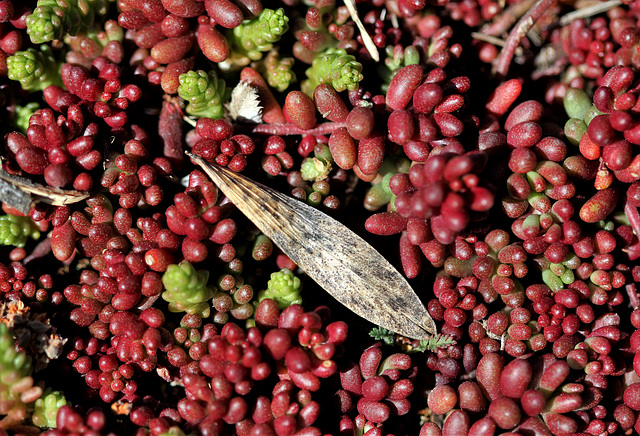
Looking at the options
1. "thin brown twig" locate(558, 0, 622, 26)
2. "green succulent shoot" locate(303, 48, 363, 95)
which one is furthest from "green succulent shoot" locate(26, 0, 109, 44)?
"thin brown twig" locate(558, 0, 622, 26)

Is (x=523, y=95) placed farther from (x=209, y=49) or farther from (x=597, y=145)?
(x=209, y=49)

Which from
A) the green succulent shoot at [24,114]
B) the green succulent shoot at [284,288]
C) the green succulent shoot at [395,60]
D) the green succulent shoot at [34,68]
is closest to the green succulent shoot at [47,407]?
the green succulent shoot at [284,288]

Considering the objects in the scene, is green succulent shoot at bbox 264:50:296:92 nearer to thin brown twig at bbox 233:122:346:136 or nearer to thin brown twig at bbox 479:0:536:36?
thin brown twig at bbox 233:122:346:136

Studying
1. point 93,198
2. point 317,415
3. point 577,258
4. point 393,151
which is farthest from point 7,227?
point 577,258

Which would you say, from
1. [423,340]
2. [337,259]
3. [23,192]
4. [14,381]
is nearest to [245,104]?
[337,259]

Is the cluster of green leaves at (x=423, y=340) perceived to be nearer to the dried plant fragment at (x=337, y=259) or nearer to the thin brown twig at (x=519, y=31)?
the dried plant fragment at (x=337, y=259)
